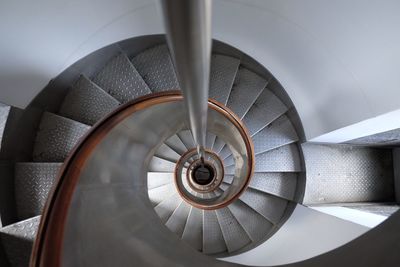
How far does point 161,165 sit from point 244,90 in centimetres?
178

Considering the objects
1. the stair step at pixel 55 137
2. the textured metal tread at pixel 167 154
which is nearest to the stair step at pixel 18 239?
the stair step at pixel 55 137

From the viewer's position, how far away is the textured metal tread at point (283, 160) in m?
3.64

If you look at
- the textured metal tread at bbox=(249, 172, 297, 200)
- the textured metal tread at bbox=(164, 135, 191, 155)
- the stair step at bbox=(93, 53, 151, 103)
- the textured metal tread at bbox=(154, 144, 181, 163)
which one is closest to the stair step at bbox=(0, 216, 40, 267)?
the stair step at bbox=(93, 53, 151, 103)

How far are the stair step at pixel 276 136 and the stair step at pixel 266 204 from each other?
0.67 meters

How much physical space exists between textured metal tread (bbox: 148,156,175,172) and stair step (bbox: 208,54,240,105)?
4.78 feet

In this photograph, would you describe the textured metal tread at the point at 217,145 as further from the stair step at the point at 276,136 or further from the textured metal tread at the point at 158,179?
the stair step at the point at 276,136

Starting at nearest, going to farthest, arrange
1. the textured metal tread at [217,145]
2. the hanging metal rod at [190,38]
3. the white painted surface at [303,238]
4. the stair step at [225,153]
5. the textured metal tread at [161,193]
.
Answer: the hanging metal rod at [190,38]
the white painted surface at [303,238]
the textured metal tread at [161,193]
the textured metal tread at [217,145]
the stair step at [225,153]

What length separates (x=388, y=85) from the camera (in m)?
1.87

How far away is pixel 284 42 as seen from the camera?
2768 mm

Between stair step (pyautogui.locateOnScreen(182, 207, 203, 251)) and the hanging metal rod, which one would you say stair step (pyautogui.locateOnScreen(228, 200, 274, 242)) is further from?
the hanging metal rod

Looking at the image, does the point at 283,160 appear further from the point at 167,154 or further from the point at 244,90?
the point at 167,154

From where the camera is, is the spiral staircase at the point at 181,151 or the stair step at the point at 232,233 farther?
the stair step at the point at 232,233

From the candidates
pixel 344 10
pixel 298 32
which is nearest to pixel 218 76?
pixel 298 32

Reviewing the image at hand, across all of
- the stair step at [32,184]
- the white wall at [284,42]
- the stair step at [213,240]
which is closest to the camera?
the white wall at [284,42]
